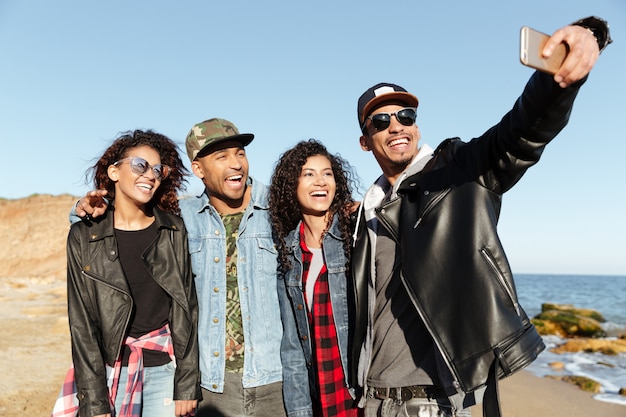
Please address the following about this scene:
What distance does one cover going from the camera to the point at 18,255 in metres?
38.7

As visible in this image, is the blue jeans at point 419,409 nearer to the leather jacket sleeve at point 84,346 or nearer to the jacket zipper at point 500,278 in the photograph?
the jacket zipper at point 500,278

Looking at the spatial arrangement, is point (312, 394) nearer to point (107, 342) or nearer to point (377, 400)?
point (377, 400)

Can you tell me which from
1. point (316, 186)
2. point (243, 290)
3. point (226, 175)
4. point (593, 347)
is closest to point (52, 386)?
point (243, 290)

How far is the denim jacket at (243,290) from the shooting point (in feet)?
12.2

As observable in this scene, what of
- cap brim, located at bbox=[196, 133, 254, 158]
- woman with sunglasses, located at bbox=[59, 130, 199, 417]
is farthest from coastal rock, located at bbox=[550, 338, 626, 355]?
woman with sunglasses, located at bbox=[59, 130, 199, 417]

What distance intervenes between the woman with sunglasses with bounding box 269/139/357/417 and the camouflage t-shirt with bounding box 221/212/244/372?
331 millimetres

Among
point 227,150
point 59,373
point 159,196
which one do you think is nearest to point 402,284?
point 227,150

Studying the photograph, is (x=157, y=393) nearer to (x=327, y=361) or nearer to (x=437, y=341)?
(x=327, y=361)

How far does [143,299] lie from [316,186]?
154 cm

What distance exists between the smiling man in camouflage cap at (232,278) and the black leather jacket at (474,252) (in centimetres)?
146

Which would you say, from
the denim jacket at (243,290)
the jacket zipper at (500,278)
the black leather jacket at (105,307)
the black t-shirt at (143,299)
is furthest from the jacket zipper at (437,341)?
the black t-shirt at (143,299)

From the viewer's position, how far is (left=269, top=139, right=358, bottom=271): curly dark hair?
3.93 m

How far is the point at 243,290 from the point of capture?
384 centimetres

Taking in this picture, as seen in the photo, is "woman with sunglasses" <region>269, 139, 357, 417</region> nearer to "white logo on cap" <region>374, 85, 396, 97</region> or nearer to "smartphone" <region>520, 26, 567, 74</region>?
"white logo on cap" <region>374, 85, 396, 97</region>
